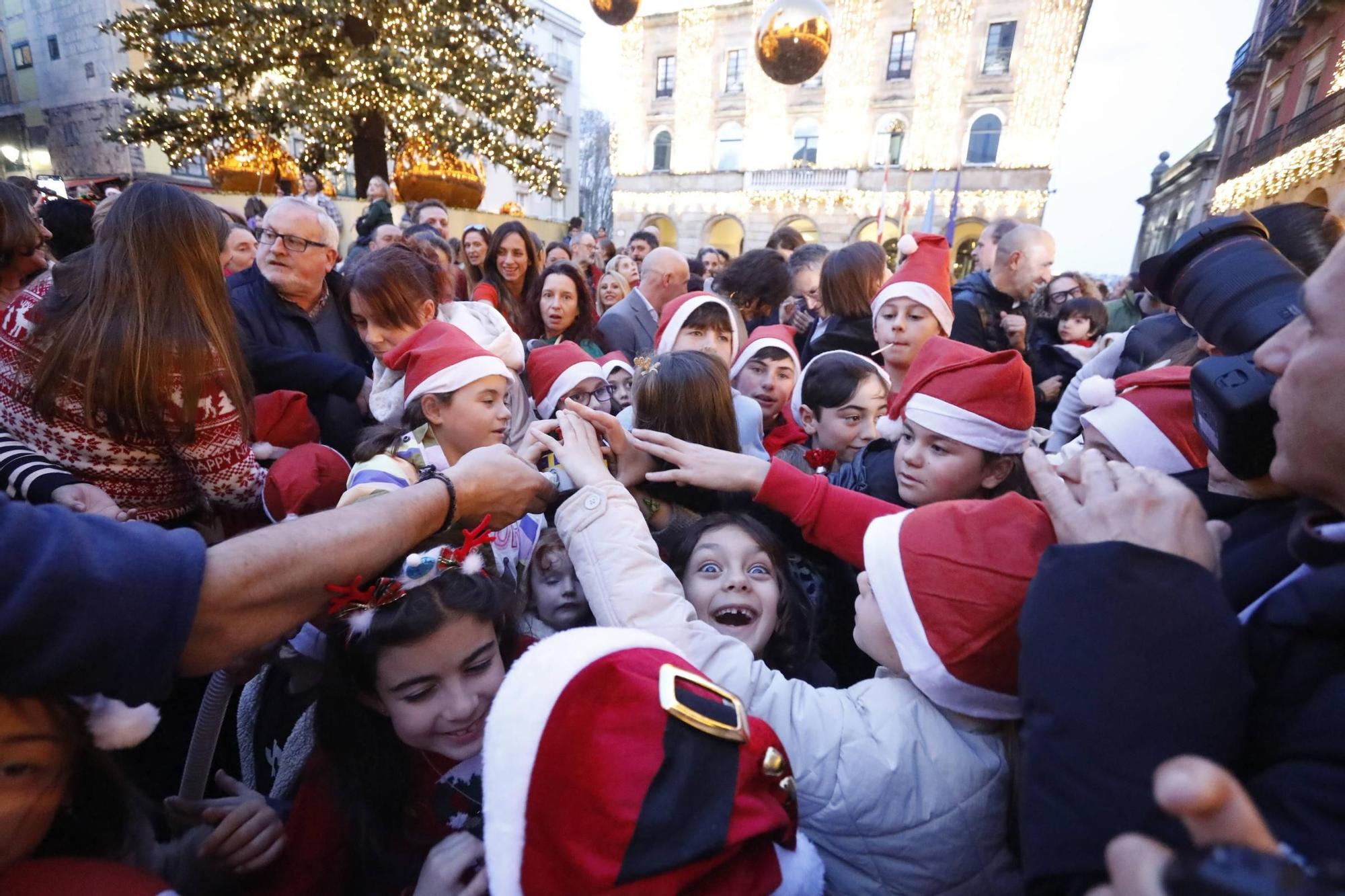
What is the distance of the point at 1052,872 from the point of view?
64 centimetres

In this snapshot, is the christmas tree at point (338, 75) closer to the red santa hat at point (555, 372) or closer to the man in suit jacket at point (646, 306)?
the man in suit jacket at point (646, 306)

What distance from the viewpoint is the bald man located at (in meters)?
3.72

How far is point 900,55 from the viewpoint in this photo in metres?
23.3

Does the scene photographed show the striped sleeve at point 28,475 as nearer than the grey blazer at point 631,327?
Yes

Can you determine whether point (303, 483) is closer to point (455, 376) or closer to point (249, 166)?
point (455, 376)

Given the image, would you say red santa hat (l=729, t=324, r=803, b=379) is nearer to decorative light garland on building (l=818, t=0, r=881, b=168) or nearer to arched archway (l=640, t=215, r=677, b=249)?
decorative light garland on building (l=818, t=0, r=881, b=168)

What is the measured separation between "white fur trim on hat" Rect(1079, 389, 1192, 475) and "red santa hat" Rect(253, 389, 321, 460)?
2614 millimetres

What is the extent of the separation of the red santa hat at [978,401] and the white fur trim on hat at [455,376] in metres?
1.51

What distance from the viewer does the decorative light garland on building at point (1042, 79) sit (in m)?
21.3

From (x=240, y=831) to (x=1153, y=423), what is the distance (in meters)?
2.32

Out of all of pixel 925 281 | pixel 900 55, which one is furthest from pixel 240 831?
pixel 900 55

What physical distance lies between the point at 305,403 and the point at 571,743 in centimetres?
219

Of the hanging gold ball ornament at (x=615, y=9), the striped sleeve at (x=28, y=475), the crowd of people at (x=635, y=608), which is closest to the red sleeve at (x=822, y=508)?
the crowd of people at (x=635, y=608)

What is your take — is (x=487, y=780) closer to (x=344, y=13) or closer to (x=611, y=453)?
(x=611, y=453)
